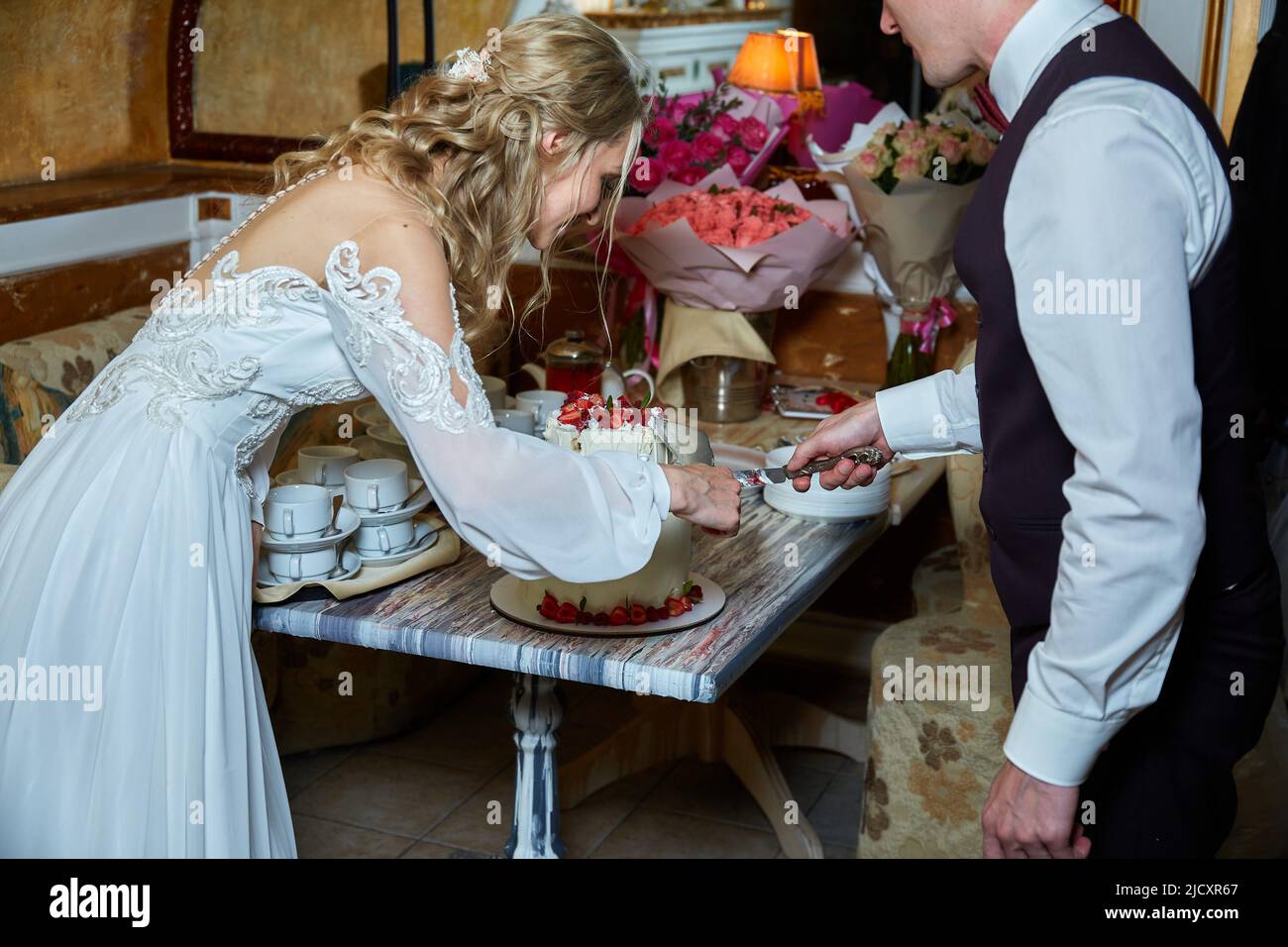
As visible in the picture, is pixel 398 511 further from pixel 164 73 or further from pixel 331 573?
pixel 164 73

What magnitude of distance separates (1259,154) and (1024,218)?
1656 millimetres

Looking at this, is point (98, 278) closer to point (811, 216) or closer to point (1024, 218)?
point (811, 216)

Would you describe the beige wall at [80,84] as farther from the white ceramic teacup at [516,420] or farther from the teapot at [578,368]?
the white ceramic teacup at [516,420]

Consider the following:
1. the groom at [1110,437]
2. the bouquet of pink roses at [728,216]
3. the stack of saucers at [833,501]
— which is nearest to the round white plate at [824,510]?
the stack of saucers at [833,501]

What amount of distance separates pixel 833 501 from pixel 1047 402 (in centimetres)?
98

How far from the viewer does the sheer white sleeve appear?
1.72m

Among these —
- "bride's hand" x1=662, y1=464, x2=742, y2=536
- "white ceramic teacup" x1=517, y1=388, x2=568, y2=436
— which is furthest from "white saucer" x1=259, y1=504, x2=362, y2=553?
"white ceramic teacup" x1=517, y1=388, x2=568, y2=436

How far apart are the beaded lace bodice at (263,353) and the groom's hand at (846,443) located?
52 centimetres

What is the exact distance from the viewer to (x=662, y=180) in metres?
3.25

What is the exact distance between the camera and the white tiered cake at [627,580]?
1956 mm

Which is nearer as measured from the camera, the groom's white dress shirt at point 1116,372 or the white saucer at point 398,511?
the groom's white dress shirt at point 1116,372

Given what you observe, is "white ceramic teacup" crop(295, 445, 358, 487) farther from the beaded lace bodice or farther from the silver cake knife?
the silver cake knife
